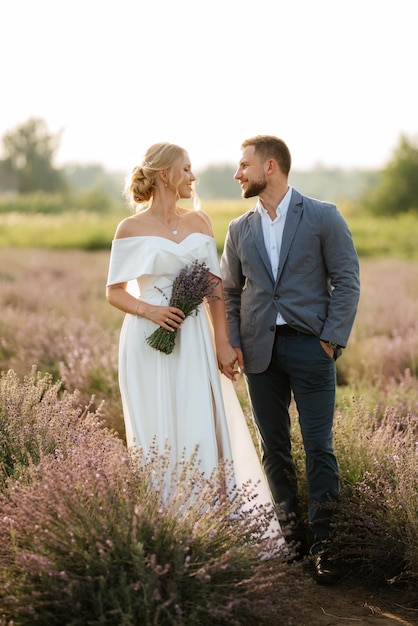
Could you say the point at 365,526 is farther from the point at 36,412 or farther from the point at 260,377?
the point at 36,412

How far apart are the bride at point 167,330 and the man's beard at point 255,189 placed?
291 millimetres

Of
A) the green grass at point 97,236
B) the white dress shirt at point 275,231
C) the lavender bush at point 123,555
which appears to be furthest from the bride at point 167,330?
the green grass at point 97,236

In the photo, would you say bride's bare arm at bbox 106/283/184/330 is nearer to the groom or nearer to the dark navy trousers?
the groom

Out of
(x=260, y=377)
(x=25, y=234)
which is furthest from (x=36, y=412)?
(x=25, y=234)

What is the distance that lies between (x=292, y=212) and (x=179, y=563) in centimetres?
197

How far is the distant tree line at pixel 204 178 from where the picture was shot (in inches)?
1642

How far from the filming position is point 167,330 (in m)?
4.32

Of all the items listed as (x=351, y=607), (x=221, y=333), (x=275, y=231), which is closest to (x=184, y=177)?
(x=275, y=231)

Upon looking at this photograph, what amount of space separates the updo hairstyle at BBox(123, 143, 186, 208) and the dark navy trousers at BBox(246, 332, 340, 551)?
1014 mm

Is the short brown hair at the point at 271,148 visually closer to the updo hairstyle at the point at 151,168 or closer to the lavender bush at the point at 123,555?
the updo hairstyle at the point at 151,168

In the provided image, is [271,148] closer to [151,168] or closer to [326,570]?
[151,168]

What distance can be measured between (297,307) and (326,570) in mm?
1310

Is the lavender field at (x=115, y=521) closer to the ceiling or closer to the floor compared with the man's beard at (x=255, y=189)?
closer to the floor

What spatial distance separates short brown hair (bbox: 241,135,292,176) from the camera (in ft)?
14.4
